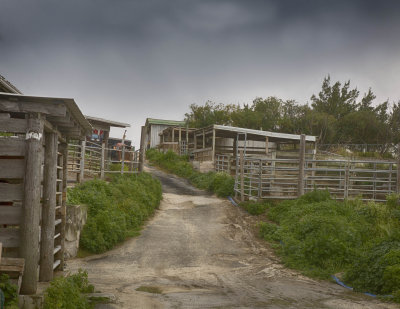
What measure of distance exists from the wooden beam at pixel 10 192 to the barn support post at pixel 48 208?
0.88 meters

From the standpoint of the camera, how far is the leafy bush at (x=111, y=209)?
10352mm

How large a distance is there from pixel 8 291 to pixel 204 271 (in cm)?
490

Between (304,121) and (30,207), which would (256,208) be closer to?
(30,207)

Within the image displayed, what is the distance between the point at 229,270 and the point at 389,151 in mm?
32820

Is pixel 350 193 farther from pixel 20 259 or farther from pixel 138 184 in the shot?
pixel 20 259

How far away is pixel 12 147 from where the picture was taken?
5176 mm

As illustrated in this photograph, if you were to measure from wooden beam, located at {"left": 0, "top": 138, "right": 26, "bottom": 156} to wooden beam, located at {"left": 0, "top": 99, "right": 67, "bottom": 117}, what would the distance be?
1.27 feet

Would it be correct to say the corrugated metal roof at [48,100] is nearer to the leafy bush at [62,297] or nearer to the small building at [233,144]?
the leafy bush at [62,297]

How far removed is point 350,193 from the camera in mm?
15164

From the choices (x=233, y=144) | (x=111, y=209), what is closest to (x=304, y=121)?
(x=233, y=144)

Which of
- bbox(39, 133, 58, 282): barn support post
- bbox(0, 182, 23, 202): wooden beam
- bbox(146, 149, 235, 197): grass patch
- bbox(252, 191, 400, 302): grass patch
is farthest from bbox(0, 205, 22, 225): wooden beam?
bbox(146, 149, 235, 197): grass patch

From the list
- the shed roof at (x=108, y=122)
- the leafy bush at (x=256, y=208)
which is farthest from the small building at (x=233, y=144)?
the leafy bush at (x=256, y=208)

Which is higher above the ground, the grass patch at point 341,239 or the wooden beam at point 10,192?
the wooden beam at point 10,192

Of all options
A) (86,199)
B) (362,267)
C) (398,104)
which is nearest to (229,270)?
(362,267)
